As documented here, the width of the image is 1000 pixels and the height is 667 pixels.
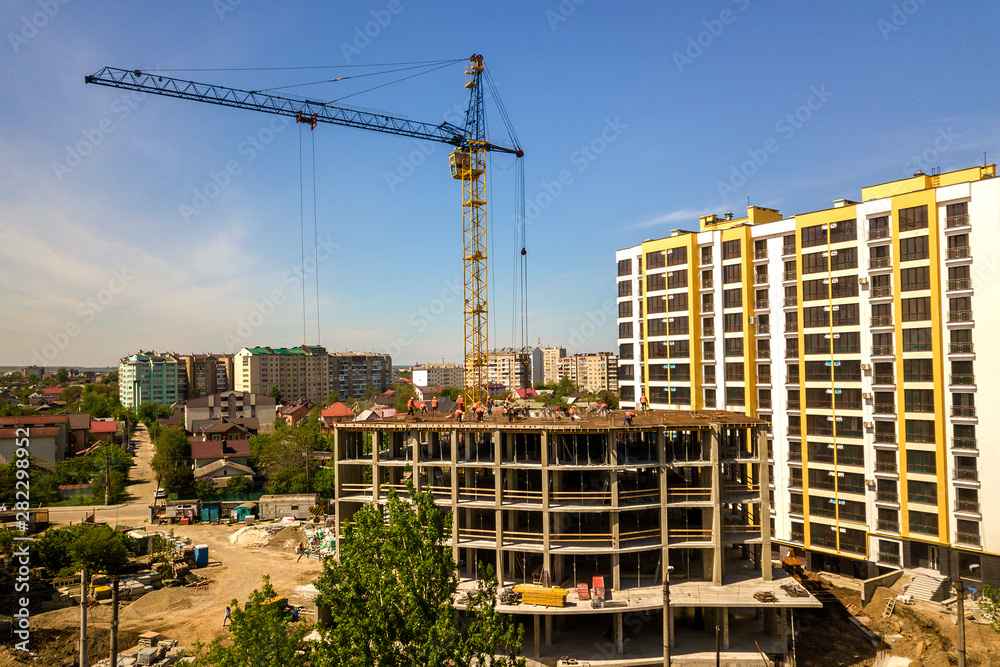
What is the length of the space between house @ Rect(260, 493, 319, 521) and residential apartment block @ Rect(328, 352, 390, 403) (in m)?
108

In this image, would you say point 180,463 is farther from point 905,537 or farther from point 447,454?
point 905,537

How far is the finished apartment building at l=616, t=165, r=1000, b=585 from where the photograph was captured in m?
33.5

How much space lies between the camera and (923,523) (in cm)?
3466

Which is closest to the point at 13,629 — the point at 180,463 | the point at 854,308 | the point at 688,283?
the point at 180,463

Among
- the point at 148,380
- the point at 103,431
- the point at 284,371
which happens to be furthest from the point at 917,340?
the point at 148,380

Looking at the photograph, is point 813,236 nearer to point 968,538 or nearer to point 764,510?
point 968,538

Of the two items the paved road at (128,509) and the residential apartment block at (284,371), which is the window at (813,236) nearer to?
the paved road at (128,509)

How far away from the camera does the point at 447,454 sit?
32250mm

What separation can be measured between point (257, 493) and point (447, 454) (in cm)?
3896

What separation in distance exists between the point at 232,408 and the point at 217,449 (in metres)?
31.7

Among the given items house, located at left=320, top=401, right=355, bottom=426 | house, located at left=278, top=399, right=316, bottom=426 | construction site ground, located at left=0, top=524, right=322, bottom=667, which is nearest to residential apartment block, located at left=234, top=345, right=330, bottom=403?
house, located at left=278, top=399, right=316, bottom=426

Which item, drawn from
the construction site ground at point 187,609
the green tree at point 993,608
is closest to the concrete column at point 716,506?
the green tree at point 993,608

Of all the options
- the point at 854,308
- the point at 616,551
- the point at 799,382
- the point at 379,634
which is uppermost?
the point at 854,308

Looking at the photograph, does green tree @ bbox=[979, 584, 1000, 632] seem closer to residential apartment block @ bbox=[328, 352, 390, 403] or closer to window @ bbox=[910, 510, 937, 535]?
window @ bbox=[910, 510, 937, 535]
